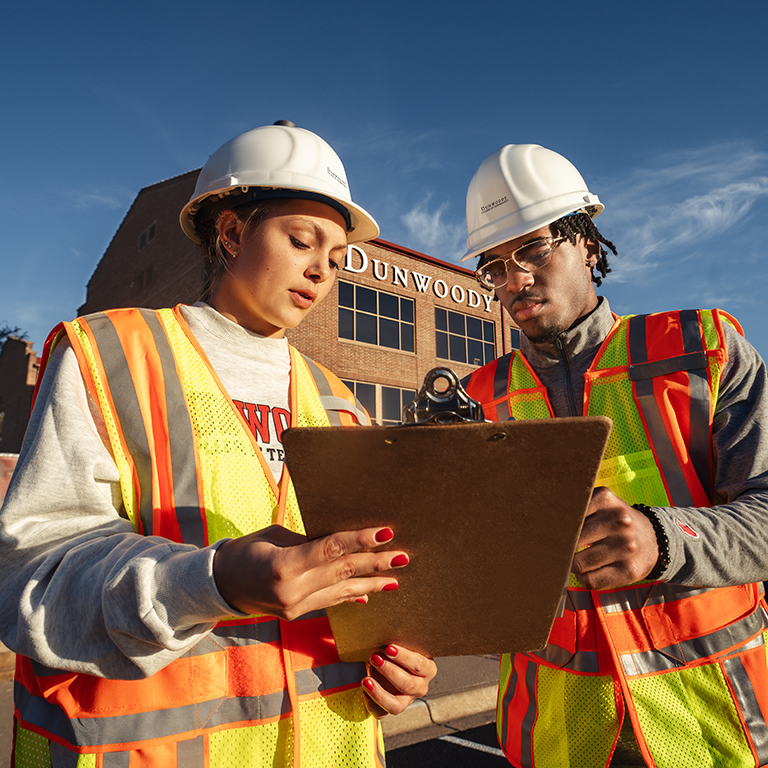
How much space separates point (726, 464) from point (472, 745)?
12.9 feet

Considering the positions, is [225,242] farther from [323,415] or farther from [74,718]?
[74,718]

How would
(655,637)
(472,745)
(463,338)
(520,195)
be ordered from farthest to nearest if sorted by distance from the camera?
(463,338), (472,745), (520,195), (655,637)

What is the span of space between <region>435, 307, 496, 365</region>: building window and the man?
17.2 meters

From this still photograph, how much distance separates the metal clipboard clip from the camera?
3.30 feet

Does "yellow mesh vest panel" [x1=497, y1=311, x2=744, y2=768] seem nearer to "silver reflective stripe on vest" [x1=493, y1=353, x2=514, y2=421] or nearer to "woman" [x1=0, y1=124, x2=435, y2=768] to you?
"silver reflective stripe on vest" [x1=493, y1=353, x2=514, y2=421]

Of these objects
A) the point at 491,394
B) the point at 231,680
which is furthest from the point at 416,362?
the point at 231,680

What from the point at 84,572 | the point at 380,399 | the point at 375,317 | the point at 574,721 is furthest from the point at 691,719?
the point at 375,317

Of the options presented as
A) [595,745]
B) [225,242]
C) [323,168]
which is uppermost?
[323,168]

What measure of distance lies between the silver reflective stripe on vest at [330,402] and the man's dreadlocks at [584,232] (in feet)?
4.23

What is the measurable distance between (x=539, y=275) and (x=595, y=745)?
1821 millimetres

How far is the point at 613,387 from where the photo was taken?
→ 2076 millimetres

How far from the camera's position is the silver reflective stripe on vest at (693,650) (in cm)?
173

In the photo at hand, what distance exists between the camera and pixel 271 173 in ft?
6.18

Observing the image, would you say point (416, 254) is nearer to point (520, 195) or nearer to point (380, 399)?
point (380, 399)
